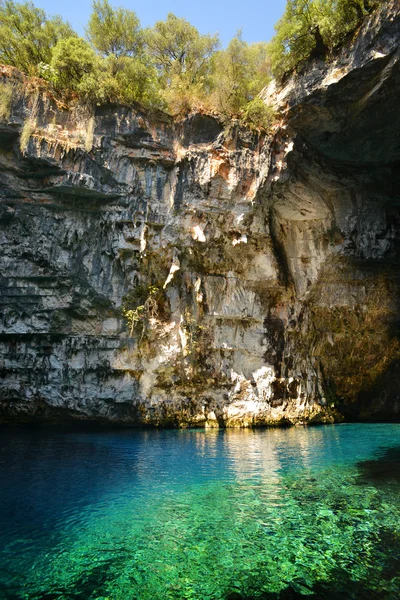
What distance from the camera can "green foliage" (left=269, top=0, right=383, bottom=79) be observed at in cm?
1371

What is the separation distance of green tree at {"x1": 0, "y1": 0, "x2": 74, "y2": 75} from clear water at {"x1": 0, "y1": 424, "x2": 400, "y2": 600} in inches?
633

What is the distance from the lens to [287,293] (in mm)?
18906

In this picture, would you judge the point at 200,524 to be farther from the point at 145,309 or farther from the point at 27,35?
the point at 27,35

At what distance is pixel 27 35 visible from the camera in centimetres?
1756

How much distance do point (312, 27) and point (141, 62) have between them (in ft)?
24.9

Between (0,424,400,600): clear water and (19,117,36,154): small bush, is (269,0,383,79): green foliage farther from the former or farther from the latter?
(0,424,400,600): clear water

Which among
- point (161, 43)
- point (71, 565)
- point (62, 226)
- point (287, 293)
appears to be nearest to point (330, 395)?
point (287, 293)

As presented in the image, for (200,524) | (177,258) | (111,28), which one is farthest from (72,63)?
(200,524)

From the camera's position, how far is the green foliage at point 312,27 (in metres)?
13.7

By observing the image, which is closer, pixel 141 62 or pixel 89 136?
pixel 89 136

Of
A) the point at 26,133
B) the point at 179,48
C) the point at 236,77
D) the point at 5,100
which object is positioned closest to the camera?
the point at 5,100

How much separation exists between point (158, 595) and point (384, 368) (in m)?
19.3

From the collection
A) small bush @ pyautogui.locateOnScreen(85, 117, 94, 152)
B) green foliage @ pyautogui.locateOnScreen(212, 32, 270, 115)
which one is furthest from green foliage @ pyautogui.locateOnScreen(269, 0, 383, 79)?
small bush @ pyautogui.locateOnScreen(85, 117, 94, 152)

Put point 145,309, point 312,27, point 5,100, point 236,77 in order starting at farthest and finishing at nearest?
point 145,309, point 236,77, point 5,100, point 312,27
